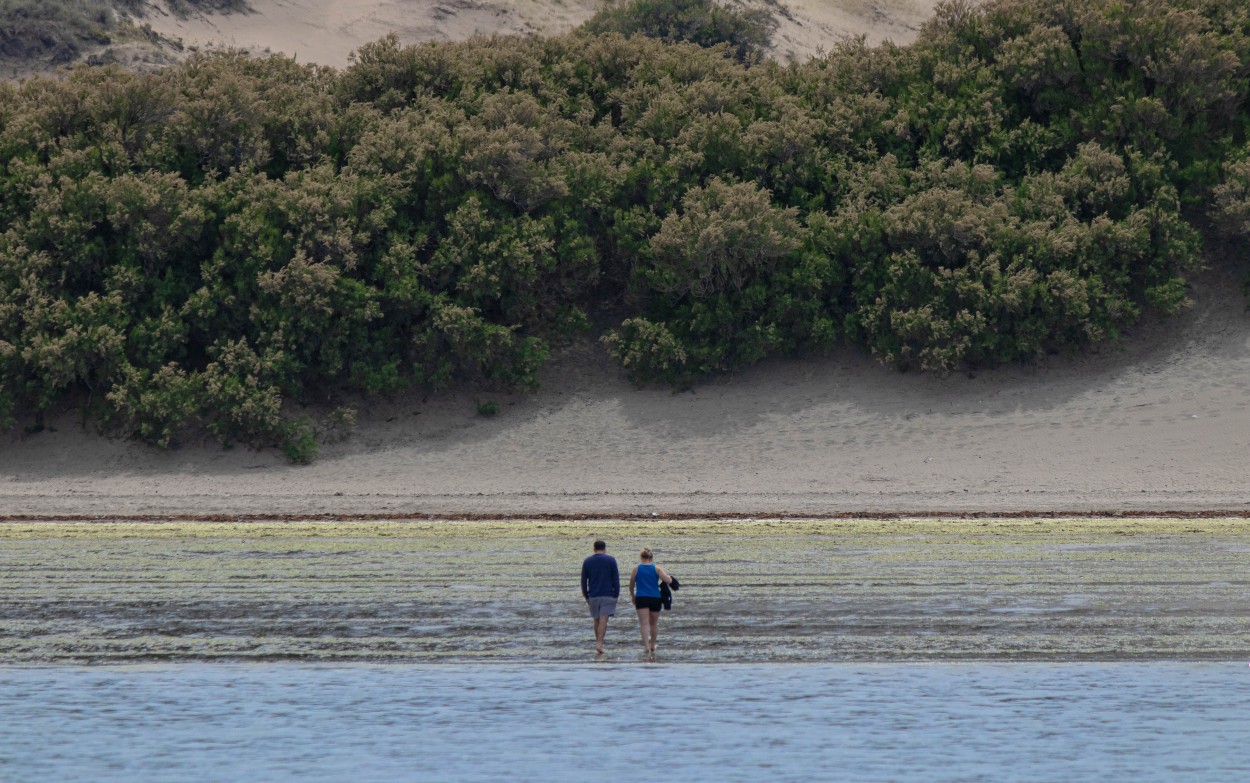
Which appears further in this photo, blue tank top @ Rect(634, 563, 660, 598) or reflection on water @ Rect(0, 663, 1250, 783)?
blue tank top @ Rect(634, 563, 660, 598)

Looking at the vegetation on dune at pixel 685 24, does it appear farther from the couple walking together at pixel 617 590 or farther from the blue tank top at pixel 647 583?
the blue tank top at pixel 647 583

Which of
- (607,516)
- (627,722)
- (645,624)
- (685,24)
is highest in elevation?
(685,24)

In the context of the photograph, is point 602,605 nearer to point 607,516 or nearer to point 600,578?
point 600,578

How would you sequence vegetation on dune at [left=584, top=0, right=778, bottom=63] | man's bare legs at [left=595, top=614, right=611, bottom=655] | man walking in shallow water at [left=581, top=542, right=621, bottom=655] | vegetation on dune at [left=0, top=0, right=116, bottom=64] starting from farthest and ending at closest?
vegetation on dune at [left=584, top=0, right=778, bottom=63]
vegetation on dune at [left=0, top=0, right=116, bottom=64]
man's bare legs at [left=595, top=614, right=611, bottom=655]
man walking in shallow water at [left=581, top=542, right=621, bottom=655]

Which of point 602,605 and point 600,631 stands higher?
point 602,605

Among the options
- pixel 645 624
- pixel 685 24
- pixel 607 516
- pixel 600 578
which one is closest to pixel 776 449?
pixel 607 516

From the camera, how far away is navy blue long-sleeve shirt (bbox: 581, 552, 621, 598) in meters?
18.6

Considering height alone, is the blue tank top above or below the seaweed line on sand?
above

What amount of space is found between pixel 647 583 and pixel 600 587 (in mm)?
586

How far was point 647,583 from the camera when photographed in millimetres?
18453

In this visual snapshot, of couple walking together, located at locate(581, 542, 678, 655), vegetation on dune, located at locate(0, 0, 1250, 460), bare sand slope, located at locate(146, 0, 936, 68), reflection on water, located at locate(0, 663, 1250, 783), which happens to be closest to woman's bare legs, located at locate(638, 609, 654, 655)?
couple walking together, located at locate(581, 542, 678, 655)

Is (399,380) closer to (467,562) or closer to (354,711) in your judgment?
(467,562)

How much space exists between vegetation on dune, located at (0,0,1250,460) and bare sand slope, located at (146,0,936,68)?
59068 millimetres

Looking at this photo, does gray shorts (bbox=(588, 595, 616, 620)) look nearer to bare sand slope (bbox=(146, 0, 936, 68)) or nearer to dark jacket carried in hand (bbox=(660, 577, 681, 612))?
dark jacket carried in hand (bbox=(660, 577, 681, 612))
